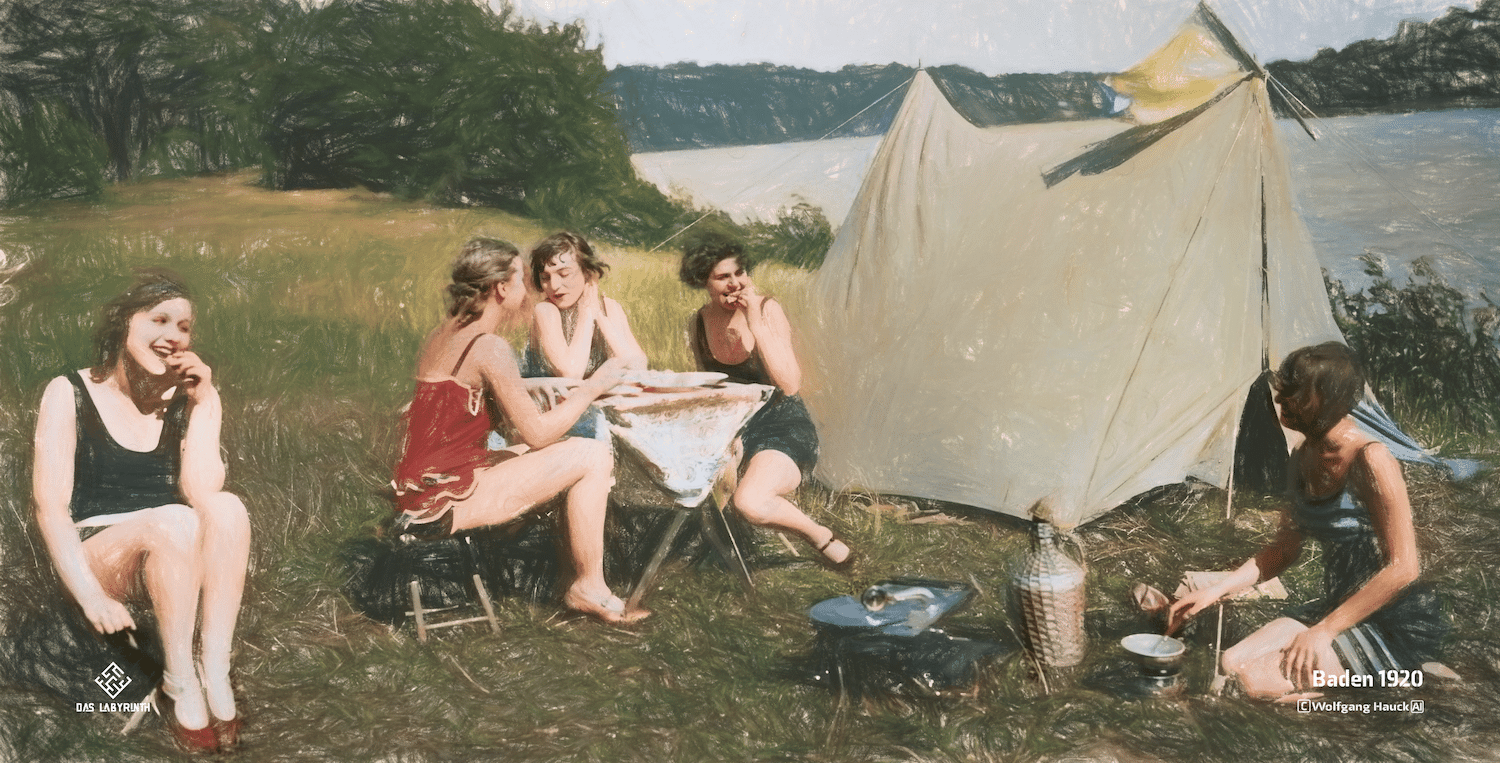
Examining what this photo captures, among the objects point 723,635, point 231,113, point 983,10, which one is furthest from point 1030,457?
point 231,113

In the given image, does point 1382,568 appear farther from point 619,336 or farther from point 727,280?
point 619,336

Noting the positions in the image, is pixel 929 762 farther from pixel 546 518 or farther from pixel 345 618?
pixel 345 618

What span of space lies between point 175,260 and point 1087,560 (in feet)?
11.0

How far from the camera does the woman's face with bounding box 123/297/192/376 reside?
3650 mm

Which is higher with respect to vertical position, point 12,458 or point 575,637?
point 12,458

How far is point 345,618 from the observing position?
3762 mm

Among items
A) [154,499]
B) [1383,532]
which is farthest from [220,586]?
[1383,532]

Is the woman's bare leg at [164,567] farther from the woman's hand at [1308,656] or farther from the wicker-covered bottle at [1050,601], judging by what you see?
the woman's hand at [1308,656]

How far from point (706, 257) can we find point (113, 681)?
2.51 metres

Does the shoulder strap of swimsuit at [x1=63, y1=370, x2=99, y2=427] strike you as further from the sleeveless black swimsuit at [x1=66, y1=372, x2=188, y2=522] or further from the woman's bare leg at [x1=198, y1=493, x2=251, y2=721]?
the woman's bare leg at [x1=198, y1=493, x2=251, y2=721]

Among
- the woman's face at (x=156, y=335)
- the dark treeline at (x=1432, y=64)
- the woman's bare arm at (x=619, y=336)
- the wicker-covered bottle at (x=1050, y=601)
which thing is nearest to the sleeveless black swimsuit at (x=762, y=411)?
the woman's bare arm at (x=619, y=336)

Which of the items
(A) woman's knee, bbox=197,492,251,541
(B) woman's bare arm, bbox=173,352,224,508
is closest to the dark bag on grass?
(A) woman's knee, bbox=197,492,251,541

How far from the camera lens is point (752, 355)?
3.79 meters

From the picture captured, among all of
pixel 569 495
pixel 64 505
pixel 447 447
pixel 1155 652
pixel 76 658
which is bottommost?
pixel 1155 652
